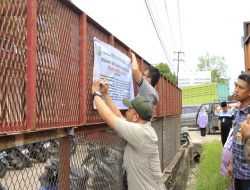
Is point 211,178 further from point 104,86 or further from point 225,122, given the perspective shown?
point 104,86

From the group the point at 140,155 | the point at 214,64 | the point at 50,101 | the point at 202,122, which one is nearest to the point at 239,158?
the point at 140,155

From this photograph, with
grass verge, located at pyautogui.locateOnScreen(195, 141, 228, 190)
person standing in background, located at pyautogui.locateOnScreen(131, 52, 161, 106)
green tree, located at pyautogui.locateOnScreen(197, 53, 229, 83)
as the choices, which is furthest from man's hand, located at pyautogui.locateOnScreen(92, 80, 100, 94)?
green tree, located at pyautogui.locateOnScreen(197, 53, 229, 83)

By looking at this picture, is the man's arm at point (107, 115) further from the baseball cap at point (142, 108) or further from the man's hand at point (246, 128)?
the man's hand at point (246, 128)

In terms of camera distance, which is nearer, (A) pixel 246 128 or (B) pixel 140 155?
(B) pixel 140 155

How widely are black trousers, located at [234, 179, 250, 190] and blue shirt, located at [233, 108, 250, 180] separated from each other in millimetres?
47

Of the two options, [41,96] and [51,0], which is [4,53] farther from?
[51,0]

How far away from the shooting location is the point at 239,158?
15.1 ft

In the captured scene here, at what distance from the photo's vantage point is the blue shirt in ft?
14.9

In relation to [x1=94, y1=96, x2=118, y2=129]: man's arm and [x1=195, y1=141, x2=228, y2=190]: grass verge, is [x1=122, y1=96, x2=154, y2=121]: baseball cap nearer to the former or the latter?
[x1=94, y1=96, x2=118, y2=129]: man's arm

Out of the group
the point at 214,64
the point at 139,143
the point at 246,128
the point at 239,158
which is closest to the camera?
the point at 139,143

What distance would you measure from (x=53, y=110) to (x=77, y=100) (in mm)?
583

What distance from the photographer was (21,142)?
262 cm

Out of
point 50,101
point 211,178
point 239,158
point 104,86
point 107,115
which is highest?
point 104,86

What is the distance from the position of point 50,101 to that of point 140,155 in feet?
2.85
